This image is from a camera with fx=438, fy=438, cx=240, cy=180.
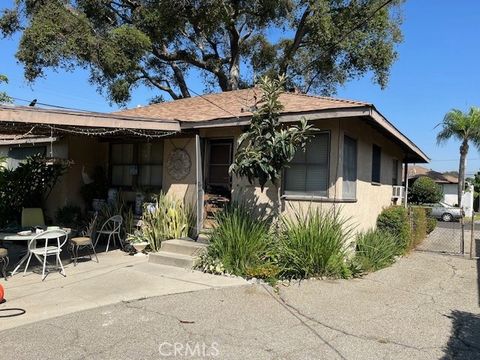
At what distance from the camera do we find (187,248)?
9055 millimetres

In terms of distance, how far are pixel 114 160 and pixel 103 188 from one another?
0.83 meters

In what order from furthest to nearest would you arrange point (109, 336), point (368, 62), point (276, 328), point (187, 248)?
point (368, 62)
point (187, 248)
point (276, 328)
point (109, 336)

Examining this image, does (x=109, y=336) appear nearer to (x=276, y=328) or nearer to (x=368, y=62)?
(x=276, y=328)

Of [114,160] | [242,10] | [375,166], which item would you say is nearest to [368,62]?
[242,10]

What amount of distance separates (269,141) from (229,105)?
350 cm

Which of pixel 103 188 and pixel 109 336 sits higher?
pixel 103 188

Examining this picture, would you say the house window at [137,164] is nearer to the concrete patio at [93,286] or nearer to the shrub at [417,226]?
the concrete patio at [93,286]

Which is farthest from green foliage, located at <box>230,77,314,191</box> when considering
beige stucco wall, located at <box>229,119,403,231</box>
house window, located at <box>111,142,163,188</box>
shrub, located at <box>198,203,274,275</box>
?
house window, located at <box>111,142,163,188</box>

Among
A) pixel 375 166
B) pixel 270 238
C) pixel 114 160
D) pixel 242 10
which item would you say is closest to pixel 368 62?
pixel 242 10

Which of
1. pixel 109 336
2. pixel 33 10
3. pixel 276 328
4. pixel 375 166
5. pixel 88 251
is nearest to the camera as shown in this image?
pixel 109 336

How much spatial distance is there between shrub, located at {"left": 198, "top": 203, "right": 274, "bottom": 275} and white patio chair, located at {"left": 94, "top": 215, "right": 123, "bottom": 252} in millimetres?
2836

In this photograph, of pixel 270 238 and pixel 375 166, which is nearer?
pixel 270 238

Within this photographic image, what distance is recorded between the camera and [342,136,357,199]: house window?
896cm

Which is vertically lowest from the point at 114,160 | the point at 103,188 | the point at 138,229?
the point at 138,229
